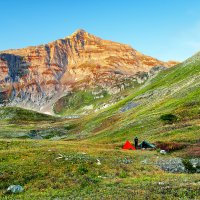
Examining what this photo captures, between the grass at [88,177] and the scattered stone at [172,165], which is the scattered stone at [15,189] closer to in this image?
the grass at [88,177]

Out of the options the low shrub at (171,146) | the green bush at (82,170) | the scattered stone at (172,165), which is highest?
the low shrub at (171,146)

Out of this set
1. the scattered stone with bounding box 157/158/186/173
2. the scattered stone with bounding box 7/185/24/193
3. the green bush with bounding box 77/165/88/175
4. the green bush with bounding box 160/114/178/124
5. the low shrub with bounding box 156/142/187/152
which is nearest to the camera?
the scattered stone with bounding box 7/185/24/193

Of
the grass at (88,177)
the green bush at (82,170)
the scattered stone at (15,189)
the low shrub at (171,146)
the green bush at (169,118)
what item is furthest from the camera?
the green bush at (169,118)

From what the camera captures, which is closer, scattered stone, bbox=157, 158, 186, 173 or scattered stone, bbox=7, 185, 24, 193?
scattered stone, bbox=7, 185, 24, 193

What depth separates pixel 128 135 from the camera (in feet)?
249

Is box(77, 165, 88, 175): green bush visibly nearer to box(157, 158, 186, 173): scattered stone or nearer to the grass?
the grass

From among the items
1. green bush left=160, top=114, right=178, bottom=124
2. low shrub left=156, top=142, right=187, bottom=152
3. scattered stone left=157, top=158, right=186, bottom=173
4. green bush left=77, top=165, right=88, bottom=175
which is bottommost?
scattered stone left=157, top=158, right=186, bottom=173

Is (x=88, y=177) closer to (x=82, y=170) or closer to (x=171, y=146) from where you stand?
(x=82, y=170)

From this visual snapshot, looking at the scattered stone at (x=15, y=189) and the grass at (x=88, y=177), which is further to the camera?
the scattered stone at (x=15, y=189)

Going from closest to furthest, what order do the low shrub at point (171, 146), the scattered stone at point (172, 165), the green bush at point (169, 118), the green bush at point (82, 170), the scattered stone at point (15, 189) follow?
the scattered stone at point (15, 189)
the green bush at point (82, 170)
the scattered stone at point (172, 165)
the low shrub at point (171, 146)
the green bush at point (169, 118)

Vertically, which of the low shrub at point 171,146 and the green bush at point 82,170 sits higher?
the low shrub at point 171,146

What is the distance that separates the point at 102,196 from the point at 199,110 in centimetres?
5708

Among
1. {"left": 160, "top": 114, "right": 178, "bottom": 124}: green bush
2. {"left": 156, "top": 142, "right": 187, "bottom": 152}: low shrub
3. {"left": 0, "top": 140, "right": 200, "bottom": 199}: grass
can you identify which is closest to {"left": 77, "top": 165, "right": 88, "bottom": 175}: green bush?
{"left": 0, "top": 140, "right": 200, "bottom": 199}: grass

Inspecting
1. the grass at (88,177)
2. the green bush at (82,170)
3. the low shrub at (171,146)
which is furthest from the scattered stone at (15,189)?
the low shrub at (171,146)
